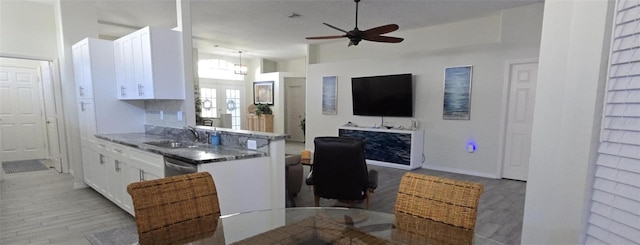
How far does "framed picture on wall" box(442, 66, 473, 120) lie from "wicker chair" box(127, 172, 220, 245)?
4.52 m

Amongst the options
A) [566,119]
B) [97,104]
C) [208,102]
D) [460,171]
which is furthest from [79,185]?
[460,171]

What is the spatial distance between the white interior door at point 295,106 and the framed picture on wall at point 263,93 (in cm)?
54

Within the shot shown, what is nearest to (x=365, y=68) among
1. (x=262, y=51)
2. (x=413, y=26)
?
(x=413, y=26)

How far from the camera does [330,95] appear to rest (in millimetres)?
6910

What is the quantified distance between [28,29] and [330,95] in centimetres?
524

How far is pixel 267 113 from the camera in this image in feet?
29.9

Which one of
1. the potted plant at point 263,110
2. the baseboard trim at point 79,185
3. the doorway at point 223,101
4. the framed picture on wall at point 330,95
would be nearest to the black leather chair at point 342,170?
the baseboard trim at point 79,185

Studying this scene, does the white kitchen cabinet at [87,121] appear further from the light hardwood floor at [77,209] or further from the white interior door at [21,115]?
the white interior door at [21,115]

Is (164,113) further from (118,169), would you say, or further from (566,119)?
(566,119)

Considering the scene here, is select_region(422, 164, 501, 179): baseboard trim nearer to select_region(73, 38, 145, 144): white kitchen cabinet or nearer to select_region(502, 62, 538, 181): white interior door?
select_region(502, 62, 538, 181): white interior door

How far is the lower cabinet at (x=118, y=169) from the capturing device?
9.07 feet

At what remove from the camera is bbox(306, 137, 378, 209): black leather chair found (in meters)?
2.86

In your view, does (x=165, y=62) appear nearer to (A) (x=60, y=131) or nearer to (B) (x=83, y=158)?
(B) (x=83, y=158)

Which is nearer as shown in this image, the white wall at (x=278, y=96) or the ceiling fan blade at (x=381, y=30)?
the ceiling fan blade at (x=381, y=30)
